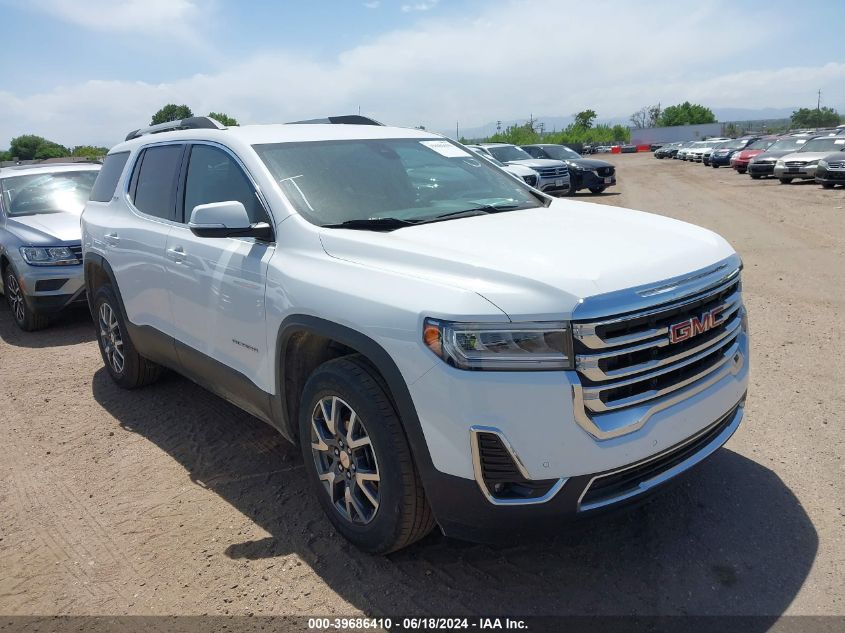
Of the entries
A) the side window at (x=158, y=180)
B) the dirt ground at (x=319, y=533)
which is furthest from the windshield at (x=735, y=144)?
the side window at (x=158, y=180)

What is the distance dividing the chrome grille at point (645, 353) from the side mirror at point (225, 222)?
1729 mm

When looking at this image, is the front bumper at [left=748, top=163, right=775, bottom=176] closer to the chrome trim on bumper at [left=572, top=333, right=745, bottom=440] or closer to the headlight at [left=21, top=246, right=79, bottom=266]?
→ the headlight at [left=21, top=246, right=79, bottom=266]

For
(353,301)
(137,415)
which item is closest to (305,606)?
(353,301)

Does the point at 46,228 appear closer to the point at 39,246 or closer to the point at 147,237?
the point at 39,246

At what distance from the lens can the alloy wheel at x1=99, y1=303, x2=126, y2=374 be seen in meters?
5.27

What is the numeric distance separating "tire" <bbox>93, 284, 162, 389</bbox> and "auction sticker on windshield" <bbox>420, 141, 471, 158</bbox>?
2586mm

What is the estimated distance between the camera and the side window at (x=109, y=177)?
522 cm

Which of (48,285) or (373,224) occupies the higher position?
(373,224)

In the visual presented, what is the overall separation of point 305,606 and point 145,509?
1.33 m

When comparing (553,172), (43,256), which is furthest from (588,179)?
(43,256)

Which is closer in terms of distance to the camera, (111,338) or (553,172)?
(111,338)

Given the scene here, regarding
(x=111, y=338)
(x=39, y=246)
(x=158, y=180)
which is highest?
(x=158, y=180)

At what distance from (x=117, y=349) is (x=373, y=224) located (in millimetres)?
3132

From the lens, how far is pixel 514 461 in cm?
238
